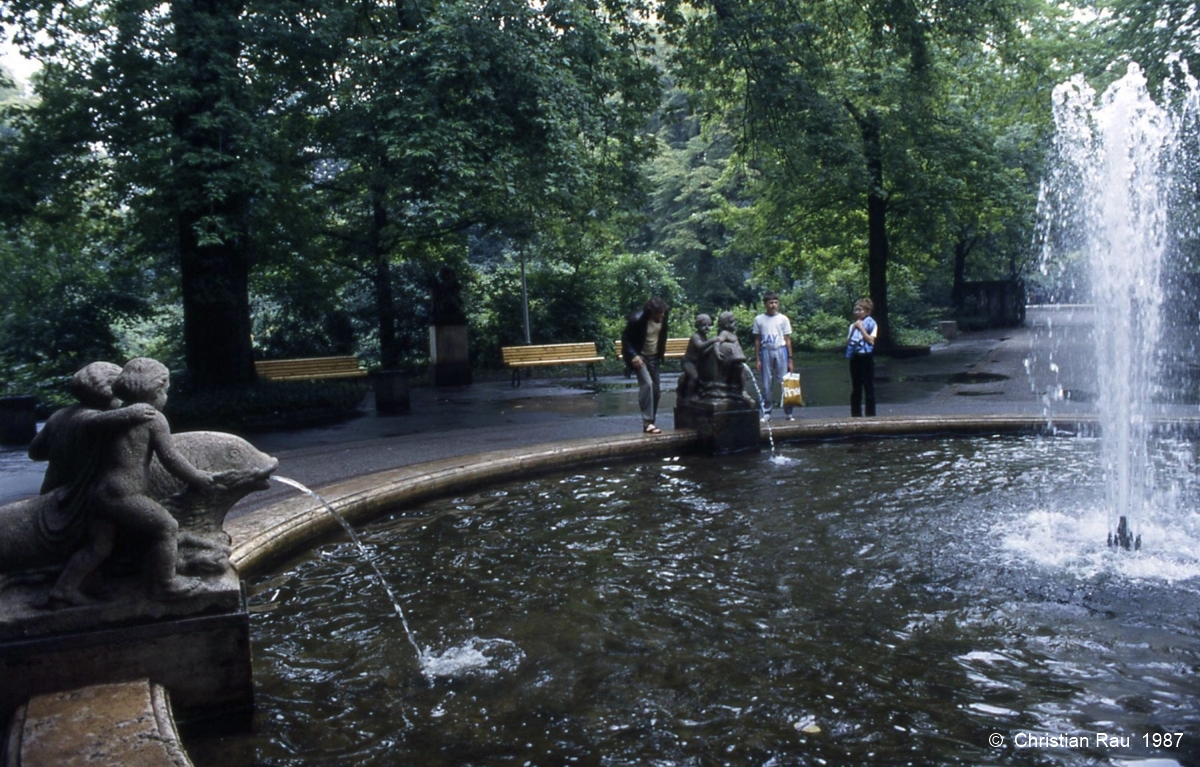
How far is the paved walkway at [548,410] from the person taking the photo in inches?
439

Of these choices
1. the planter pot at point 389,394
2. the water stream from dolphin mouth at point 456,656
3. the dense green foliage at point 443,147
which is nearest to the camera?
the water stream from dolphin mouth at point 456,656

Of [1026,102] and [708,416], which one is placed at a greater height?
[1026,102]

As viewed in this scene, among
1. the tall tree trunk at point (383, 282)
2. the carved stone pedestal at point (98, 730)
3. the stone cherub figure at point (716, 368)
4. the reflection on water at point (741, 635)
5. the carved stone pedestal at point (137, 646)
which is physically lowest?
the reflection on water at point (741, 635)

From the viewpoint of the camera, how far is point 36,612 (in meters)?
4.16

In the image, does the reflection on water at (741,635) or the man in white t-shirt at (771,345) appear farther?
the man in white t-shirt at (771,345)

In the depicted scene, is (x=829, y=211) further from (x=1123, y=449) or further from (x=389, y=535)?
(x=389, y=535)

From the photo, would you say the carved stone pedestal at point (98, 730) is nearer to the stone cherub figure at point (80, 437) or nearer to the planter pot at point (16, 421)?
the stone cherub figure at point (80, 437)

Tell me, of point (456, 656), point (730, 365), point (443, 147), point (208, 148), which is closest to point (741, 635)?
point (456, 656)

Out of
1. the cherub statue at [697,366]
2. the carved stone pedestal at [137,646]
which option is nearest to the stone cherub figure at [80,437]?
the carved stone pedestal at [137,646]

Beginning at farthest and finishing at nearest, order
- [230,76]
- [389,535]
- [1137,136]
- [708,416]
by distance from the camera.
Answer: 1. [230,76]
2. [708,416]
3. [1137,136]
4. [389,535]

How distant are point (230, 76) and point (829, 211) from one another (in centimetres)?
1869

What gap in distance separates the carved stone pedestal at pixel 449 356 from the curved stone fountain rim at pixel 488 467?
11631mm

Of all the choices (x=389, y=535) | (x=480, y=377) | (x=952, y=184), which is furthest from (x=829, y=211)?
(x=389, y=535)

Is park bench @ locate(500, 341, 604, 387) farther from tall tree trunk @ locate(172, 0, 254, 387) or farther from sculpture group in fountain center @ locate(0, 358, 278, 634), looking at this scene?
sculpture group in fountain center @ locate(0, 358, 278, 634)
